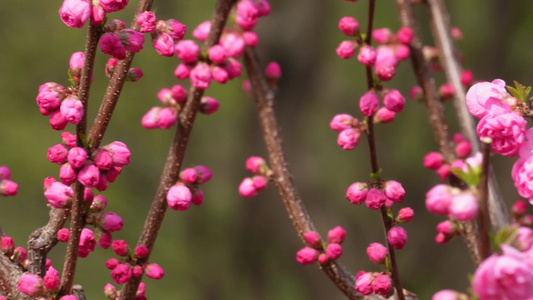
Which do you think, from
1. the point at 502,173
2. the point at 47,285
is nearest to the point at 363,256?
the point at 502,173

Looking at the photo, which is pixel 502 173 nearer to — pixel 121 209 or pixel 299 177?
pixel 299 177

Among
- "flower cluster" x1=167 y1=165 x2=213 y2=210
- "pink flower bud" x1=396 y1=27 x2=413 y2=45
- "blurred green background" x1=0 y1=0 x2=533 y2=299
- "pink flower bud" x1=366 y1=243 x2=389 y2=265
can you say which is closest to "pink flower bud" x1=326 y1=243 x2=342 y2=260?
"pink flower bud" x1=366 y1=243 x2=389 y2=265

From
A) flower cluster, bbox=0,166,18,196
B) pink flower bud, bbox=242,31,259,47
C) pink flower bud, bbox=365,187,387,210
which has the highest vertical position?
pink flower bud, bbox=242,31,259,47

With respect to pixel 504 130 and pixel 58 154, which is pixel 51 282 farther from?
pixel 504 130

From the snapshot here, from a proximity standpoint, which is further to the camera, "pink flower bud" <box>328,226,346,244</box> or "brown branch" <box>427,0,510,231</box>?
"brown branch" <box>427,0,510,231</box>

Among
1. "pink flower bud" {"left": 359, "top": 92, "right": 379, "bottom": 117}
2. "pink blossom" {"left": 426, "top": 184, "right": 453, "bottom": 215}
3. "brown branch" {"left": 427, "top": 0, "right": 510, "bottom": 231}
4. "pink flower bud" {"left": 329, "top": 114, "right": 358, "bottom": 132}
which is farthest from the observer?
"brown branch" {"left": 427, "top": 0, "right": 510, "bottom": 231}

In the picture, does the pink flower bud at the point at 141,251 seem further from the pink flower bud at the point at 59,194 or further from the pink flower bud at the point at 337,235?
the pink flower bud at the point at 337,235

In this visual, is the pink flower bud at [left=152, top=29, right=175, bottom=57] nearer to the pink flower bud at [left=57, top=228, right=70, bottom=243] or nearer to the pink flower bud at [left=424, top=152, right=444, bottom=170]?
the pink flower bud at [left=57, top=228, right=70, bottom=243]

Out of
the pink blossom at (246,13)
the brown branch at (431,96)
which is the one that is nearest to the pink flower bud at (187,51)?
the pink blossom at (246,13)
